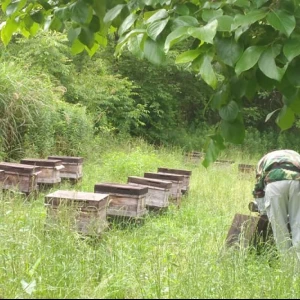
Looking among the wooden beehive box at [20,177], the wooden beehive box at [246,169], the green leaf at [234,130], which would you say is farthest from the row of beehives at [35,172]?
the wooden beehive box at [246,169]

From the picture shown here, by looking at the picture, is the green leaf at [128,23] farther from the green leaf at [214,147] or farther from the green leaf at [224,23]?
the green leaf at [214,147]

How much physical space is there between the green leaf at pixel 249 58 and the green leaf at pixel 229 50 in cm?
9

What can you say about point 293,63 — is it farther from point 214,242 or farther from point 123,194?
point 123,194

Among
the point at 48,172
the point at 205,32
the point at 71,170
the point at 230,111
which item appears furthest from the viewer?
the point at 71,170

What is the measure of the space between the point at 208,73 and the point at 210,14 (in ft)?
0.95

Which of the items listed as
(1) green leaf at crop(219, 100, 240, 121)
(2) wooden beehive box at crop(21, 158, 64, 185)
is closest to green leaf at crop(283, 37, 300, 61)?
(1) green leaf at crop(219, 100, 240, 121)

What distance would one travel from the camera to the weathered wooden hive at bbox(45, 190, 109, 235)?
4.82 metres

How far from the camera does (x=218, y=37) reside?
167 centimetres

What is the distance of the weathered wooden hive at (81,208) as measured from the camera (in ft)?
15.8

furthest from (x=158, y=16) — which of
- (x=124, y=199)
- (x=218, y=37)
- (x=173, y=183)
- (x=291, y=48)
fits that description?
(x=173, y=183)

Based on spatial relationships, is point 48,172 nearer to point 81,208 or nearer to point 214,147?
point 81,208

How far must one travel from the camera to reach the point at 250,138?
→ 21.2 m

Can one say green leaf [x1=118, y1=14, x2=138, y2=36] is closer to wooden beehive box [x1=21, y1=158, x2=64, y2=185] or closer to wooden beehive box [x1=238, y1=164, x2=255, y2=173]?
wooden beehive box [x1=21, y1=158, x2=64, y2=185]

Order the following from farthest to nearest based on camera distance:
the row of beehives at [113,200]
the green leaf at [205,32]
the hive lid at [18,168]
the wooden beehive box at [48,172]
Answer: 1. the wooden beehive box at [48,172]
2. the hive lid at [18,168]
3. the row of beehives at [113,200]
4. the green leaf at [205,32]
